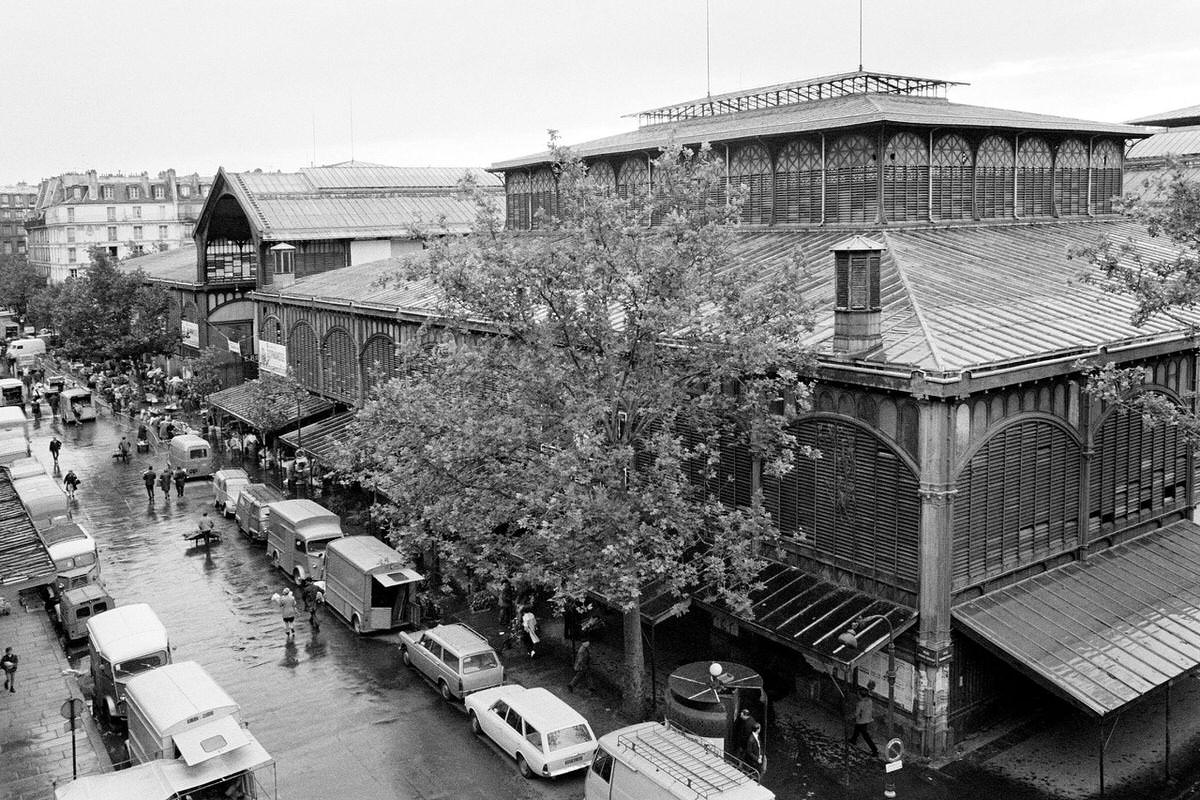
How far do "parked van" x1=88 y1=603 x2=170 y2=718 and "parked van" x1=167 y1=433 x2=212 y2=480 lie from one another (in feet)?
93.5

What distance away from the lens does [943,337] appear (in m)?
27.4

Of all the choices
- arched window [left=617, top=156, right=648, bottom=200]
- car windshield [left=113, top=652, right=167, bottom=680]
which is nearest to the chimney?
car windshield [left=113, top=652, right=167, bottom=680]

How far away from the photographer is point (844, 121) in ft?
128

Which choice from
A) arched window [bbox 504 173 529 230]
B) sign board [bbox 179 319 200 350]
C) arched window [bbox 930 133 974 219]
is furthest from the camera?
sign board [bbox 179 319 200 350]

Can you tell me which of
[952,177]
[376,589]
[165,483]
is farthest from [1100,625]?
[165,483]

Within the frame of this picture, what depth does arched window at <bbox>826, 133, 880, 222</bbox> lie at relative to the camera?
39.2m

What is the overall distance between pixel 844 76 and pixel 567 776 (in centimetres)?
3352

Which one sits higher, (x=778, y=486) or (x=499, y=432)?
(x=499, y=432)

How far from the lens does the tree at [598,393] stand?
2564 centimetres

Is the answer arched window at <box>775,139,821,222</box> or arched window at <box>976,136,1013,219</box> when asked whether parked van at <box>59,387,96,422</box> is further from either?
arched window at <box>976,136,1013,219</box>

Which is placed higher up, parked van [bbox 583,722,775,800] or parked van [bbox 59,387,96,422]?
parked van [bbox 59,387,96,422]

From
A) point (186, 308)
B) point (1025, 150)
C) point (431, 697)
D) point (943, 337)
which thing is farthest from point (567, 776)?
point (186, 308)

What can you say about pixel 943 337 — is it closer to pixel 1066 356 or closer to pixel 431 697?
pixel 1066 356

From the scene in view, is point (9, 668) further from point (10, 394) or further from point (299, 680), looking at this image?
point (10, 394)
